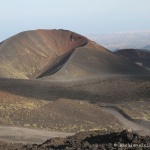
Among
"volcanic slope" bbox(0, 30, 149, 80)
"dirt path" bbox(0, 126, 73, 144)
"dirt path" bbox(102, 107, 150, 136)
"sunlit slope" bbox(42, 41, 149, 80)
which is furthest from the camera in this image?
"volcanic slope" bbox(0, 30, 149, 80)

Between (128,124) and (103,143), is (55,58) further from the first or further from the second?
(103,143)

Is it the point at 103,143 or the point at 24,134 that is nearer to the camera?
the point at 103,143

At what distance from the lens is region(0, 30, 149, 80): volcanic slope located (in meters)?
73.8

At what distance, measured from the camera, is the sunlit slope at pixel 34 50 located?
79438mm

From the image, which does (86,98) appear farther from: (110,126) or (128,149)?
(128,149)

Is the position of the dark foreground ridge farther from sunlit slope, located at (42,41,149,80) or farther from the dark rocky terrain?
sunlit slope, located at (42,41,149,80)

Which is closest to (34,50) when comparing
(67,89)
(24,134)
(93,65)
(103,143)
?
(93,65)

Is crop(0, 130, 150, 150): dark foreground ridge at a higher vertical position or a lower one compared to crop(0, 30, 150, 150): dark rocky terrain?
higher

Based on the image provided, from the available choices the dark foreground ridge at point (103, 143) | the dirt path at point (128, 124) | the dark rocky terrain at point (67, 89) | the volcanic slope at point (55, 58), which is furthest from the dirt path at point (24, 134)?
the volcanic slope at point (55, 58)

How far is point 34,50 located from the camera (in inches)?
3398

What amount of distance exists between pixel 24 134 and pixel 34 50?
6093cm

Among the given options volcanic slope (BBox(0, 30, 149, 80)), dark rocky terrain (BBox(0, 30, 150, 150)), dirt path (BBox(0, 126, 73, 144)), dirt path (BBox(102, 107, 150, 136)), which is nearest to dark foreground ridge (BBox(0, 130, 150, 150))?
dark rocky terrain (BBox(0, 30, 150, 150))

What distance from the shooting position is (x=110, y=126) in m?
34.5

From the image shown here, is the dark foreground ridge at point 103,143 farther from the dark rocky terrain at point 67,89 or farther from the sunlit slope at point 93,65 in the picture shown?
the sunlit slope at point 93,65
